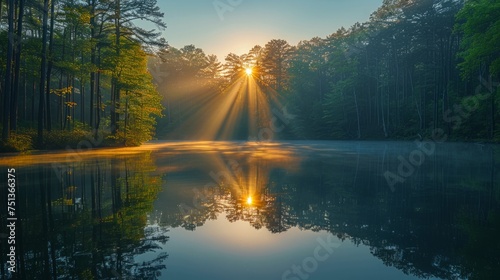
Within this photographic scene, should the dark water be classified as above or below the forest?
below

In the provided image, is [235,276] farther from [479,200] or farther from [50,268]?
[479,200]

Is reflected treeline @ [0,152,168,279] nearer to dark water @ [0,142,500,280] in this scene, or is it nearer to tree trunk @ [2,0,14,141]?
dark water @ [0,142,500,280]

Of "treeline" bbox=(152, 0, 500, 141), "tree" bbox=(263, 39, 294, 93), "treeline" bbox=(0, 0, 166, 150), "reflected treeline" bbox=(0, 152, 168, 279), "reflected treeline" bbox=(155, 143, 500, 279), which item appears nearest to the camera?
"reflected treeline" bbox=(0, 152, 168, 279)

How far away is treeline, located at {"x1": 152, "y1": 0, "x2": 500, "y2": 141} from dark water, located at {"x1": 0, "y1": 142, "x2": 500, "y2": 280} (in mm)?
28077

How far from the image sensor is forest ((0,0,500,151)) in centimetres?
2934

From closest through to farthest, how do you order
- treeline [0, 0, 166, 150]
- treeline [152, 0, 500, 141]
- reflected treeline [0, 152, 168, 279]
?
reflected treeline [0, 152, 168, 279] → treeline [0, 0, 166, 150] → treeline [152, 0, 500, 141]

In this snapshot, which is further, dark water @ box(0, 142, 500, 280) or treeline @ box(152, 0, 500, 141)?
treeline @ box(152, 0, 500, 141)

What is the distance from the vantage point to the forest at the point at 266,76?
29.3 meters

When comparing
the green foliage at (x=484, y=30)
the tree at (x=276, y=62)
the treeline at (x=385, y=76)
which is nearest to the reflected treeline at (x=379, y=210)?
the green foliage at (x=484, y=30)

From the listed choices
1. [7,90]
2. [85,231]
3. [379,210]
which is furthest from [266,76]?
Answer: [85,231]

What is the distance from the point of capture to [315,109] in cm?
6300

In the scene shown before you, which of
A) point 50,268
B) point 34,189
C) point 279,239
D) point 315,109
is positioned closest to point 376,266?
point 279,239

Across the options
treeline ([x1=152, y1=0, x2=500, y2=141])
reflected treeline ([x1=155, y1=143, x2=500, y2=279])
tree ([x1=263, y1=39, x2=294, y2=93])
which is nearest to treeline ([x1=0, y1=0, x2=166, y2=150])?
treeline ([x1=152, y1=0, x2=500, y2=141])

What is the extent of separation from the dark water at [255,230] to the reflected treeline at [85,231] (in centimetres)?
2
